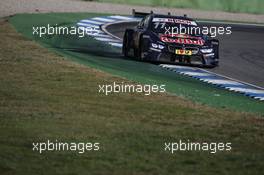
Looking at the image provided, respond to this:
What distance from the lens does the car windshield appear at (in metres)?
19.8

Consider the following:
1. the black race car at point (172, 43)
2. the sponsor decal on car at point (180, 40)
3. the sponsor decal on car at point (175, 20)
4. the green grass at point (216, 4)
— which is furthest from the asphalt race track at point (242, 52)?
the green grass at point (216, 4)

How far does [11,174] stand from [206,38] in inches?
475

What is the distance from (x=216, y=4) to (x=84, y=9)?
286 inches

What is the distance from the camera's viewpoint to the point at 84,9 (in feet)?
112

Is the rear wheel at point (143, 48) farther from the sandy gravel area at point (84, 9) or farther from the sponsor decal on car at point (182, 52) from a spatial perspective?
the sandy gravel area at point (84, 9)

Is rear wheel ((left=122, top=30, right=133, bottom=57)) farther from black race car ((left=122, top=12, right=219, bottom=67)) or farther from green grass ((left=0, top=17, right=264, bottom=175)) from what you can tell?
green grass ((left=0, top=17, right=264, bottom=175))

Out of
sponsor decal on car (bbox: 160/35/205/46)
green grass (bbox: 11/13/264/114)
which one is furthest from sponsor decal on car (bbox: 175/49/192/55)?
green grass (bbox: 11/13/264/114)

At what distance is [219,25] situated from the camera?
111 feet

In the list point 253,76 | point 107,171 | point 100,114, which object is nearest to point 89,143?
point 107,171

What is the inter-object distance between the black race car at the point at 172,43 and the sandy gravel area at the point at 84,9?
1087 centimetres

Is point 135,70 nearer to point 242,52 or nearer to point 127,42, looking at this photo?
point 127,42

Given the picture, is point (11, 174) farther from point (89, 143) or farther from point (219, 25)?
point (219, 25)

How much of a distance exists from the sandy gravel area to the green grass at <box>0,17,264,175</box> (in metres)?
16.0

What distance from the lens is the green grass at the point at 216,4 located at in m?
37.2
